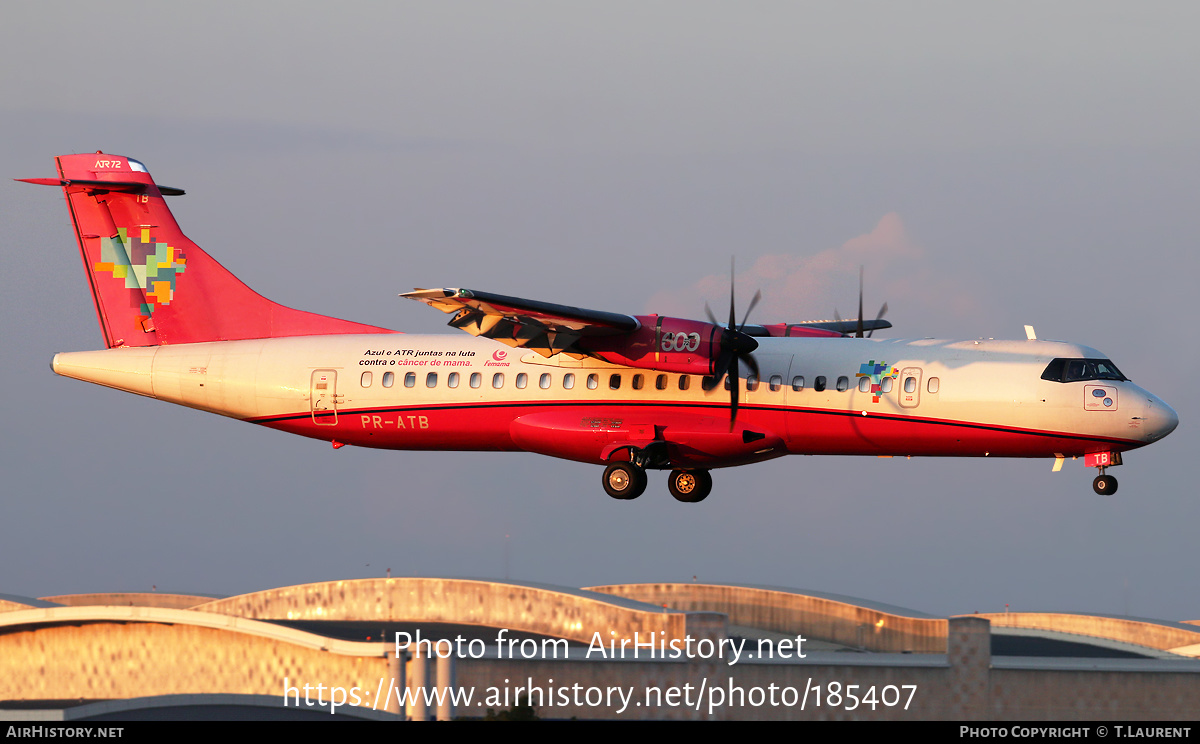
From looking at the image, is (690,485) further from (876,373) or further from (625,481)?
(876,373)

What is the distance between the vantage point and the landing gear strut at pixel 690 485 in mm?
31875

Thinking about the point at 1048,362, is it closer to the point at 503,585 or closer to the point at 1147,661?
the point at 1147,661

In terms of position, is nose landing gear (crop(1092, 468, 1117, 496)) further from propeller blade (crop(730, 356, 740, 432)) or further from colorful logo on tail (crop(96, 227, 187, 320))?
colorful logo on tail (crop(96, 227, 187, 320))

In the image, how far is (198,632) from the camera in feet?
167

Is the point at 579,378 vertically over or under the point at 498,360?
under

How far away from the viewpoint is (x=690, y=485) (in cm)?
3188

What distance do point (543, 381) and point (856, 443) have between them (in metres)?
6.96

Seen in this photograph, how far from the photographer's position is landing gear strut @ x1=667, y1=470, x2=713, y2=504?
31.9 m

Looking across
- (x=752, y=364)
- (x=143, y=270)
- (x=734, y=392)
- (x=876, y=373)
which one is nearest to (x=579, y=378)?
(x=734, y=392)

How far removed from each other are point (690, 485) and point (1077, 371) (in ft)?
29.7

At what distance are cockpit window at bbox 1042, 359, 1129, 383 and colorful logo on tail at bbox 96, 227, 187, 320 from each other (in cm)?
2111

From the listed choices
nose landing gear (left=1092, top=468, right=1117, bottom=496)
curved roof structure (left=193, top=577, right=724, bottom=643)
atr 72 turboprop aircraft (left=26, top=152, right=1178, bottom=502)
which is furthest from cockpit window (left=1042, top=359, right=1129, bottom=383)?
curved roof structure (left=193, top=577, right=724, bottom=643)
